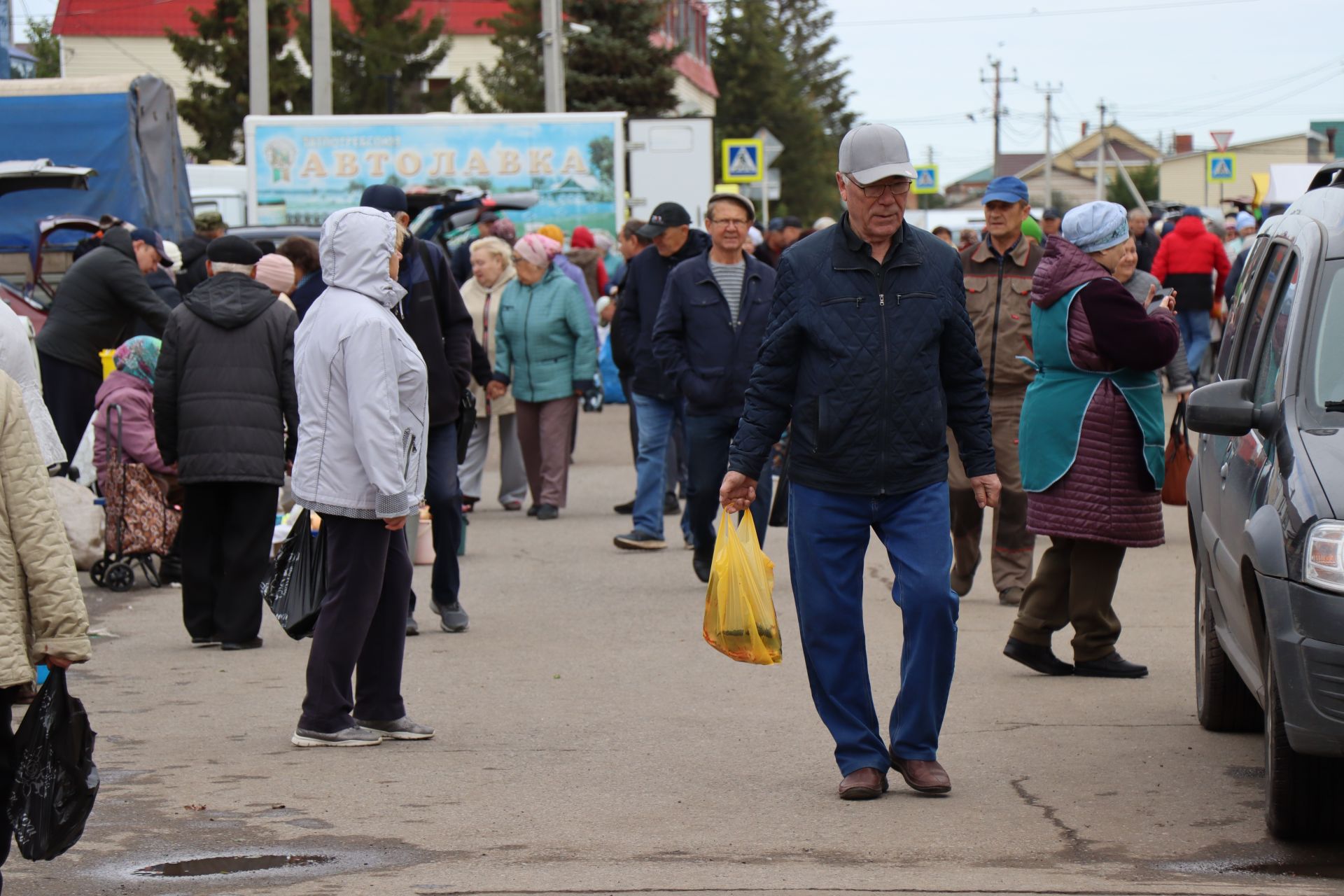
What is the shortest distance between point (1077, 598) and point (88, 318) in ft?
22.2

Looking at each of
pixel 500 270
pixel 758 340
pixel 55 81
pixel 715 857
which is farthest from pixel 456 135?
pixel 715 857

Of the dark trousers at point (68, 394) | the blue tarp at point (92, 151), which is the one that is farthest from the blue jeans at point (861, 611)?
the blue tarp at point (92, 151)

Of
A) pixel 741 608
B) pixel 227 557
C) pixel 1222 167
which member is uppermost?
pixel 1222 167

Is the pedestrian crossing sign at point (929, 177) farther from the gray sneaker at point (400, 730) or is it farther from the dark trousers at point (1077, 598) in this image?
the gray sneaker at point (400, 730)

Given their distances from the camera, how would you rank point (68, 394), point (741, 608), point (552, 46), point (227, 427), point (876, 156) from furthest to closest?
point (552, 46), point (68, 394), point (227, 427), point (741, 608), point (876, 156)

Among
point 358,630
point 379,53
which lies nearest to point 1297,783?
point 358,630

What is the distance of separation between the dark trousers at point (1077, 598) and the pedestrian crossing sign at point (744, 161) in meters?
20.4

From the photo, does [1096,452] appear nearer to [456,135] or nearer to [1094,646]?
[1094,646]

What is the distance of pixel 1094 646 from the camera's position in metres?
7.88

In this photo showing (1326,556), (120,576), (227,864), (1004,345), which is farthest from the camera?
(120,576)

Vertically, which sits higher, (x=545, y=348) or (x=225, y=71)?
(x=225, y=71)

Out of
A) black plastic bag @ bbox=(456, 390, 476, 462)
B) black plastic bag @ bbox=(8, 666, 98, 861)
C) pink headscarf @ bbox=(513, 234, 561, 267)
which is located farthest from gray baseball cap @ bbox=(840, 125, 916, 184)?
pink headscarf @ bbox=(513, 234, 561, 267)

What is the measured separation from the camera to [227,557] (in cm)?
915

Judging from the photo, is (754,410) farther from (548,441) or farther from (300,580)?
(548,441)
